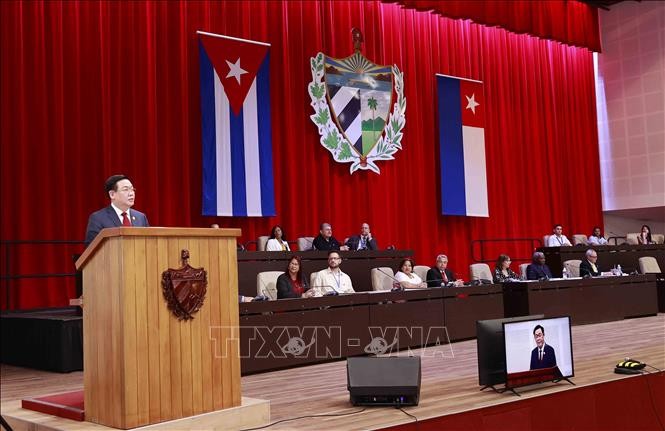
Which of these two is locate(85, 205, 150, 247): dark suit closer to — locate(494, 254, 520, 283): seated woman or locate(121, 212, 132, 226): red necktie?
locate(121, 212, 132, 226): red necktie

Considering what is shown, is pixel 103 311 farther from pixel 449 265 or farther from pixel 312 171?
pixel 449 265

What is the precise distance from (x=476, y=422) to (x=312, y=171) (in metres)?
6.98

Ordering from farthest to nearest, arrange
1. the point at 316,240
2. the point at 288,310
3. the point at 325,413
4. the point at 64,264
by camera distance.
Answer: the point at 316,240, the point at 64,264, the point at 288,310, the point at 325,413

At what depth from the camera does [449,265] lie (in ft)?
37.4

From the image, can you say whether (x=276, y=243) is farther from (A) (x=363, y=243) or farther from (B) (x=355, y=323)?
(B) (x=355, y=323)

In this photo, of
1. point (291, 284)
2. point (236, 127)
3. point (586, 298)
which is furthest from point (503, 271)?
point (236, 127)

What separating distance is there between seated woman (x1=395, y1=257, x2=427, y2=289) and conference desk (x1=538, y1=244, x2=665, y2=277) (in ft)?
10.1

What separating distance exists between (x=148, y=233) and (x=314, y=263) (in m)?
5.08

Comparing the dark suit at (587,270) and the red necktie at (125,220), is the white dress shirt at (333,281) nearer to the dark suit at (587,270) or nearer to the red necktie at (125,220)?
the red necktie at (125,220)

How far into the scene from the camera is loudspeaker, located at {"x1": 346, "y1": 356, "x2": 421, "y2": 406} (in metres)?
3.63

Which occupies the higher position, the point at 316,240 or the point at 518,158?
the point at 518,158

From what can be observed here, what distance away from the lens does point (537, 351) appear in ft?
12.7

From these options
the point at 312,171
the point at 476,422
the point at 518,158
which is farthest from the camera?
the point at 518,158

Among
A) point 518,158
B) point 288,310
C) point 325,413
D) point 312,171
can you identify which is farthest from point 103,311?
point 518,158
